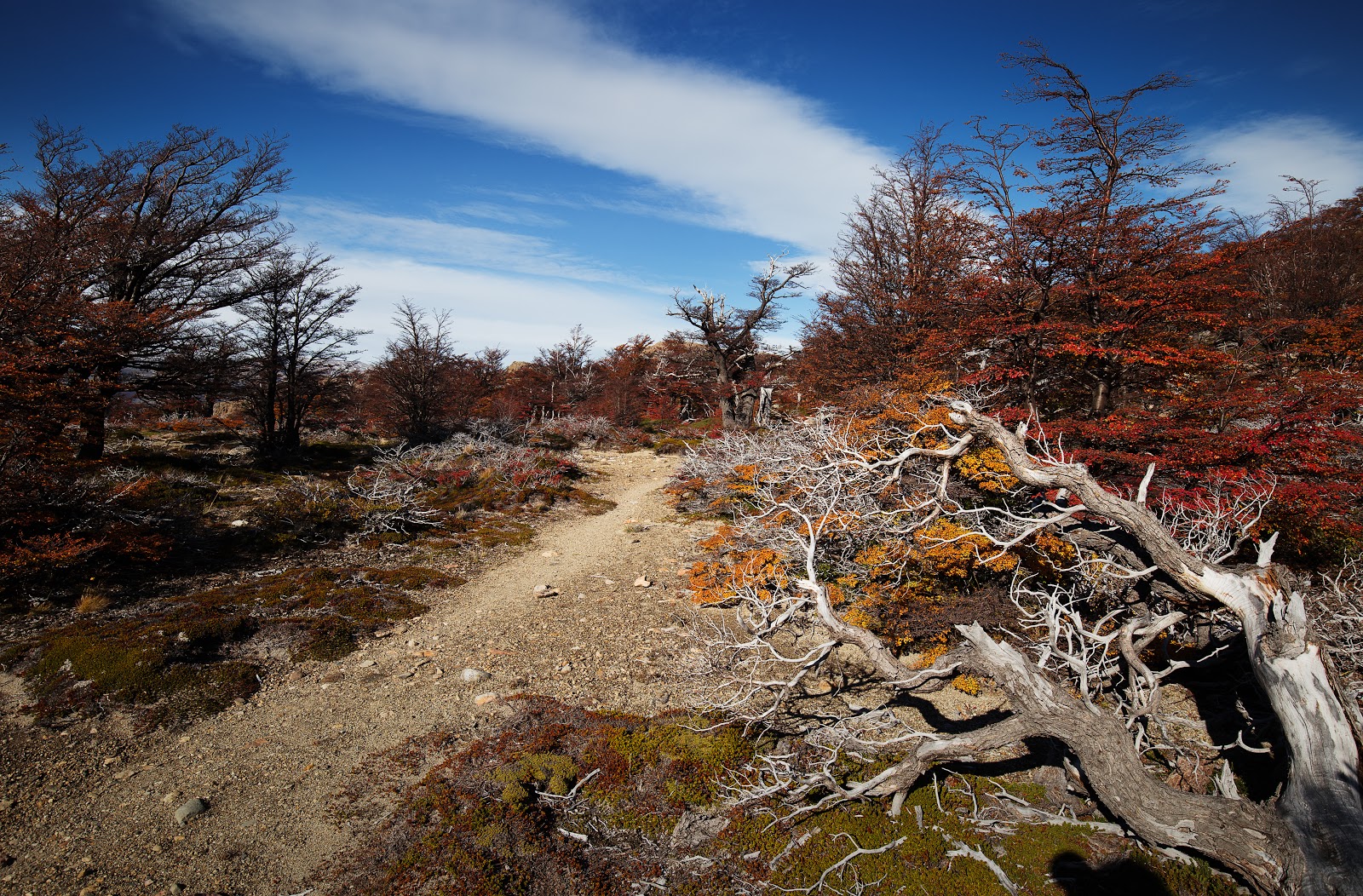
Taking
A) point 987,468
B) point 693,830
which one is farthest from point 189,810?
point 987,468

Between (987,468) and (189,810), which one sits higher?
(987,468)

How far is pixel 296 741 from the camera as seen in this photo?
5.10 m

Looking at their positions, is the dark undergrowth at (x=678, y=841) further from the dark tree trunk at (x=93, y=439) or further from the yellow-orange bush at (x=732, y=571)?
the dark tree trunk at (x=93, y=439)

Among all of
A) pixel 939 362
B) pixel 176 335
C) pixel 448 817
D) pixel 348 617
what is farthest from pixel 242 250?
pixel 939 362

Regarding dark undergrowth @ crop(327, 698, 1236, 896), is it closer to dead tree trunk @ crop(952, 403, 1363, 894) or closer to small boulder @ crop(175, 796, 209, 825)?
dead tree trunk @ crop(952, 403, 1363, 894)

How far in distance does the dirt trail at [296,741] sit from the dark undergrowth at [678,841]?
64cm

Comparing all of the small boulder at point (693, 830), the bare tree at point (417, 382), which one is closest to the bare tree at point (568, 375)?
the bare tree at point (417, 382)

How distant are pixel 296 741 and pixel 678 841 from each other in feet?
11.5

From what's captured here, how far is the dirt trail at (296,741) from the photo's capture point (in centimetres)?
371

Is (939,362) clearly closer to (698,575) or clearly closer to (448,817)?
(698,575)

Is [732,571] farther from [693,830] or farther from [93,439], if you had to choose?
[93,439]

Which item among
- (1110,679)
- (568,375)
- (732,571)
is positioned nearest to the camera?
(1110,679)

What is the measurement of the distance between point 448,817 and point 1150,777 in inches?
182

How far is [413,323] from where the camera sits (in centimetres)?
1897
